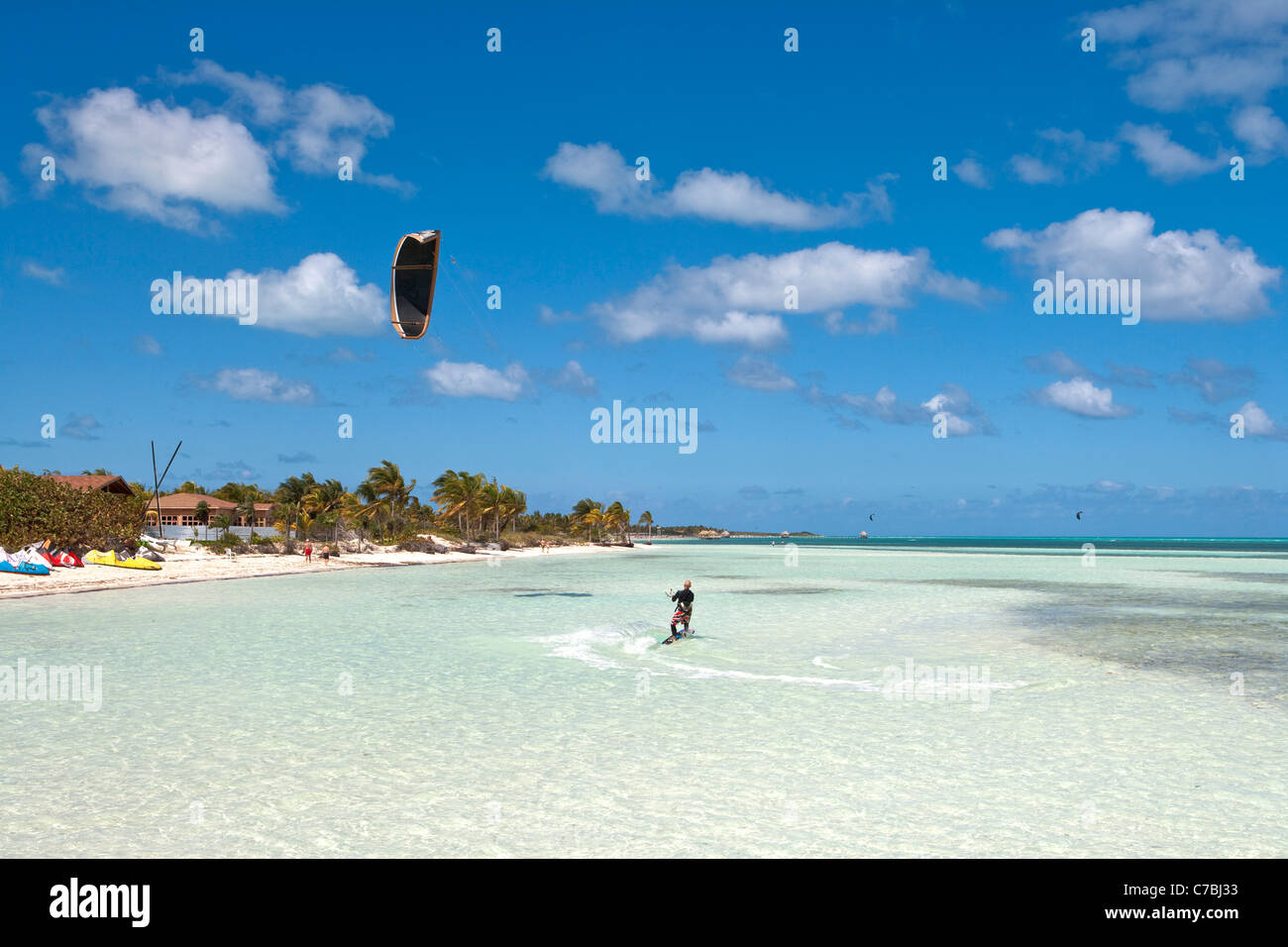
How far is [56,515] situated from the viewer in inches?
1658

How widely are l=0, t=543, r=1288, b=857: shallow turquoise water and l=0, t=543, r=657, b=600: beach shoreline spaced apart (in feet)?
38.4

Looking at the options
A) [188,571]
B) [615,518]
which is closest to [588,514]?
[615,518]

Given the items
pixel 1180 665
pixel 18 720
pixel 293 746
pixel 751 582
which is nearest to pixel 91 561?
pixel 751 582

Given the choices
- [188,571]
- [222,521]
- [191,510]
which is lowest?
[188,571]

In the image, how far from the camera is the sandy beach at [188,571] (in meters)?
32.0

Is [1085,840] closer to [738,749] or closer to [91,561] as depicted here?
[738,749]

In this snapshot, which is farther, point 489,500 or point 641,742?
point 489,500

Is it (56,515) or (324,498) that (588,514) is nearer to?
(324,498)

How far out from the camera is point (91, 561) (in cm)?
4212

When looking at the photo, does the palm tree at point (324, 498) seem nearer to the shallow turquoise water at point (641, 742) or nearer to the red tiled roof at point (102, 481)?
the red tiled roof at point (102, 481)

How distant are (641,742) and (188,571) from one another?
40170 millimetres

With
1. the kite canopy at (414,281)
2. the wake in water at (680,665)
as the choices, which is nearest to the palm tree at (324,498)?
the wake in water at (680,665)

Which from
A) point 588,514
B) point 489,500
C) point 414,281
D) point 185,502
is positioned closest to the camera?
point 414,281
